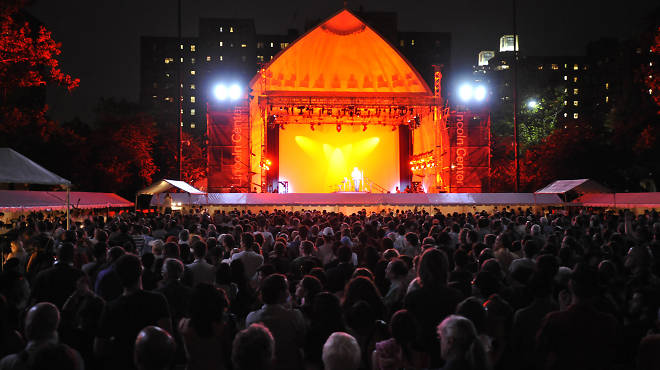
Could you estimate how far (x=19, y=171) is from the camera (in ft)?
34.1

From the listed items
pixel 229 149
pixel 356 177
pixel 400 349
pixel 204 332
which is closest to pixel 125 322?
pixel 204 332

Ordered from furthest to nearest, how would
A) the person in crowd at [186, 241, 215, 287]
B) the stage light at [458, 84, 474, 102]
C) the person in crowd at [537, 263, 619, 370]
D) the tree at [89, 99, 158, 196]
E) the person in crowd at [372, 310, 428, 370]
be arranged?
1. the tree at [89, 99, 158, 196]
2. the stage light at [458, 84, 474, 102]
3. the person in crowd at [186, 241, 215, 287]
4. the person in crowd at [537, 263, 619, 370]
5. the person in crowd at [372, 310, 428, 370]

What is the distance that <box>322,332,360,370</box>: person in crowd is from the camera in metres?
2.96

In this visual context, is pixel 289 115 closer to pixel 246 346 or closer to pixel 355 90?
pixel 355 90

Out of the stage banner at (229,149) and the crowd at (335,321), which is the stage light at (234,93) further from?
the crowd at (335,321)

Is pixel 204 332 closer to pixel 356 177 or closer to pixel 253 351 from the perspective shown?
pixel 253 351

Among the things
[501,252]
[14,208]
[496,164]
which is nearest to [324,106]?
[496,164]

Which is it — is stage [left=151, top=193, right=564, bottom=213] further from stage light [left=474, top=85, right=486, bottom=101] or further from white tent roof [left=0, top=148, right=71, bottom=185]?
white tent roof [left=0, top=148, right=71, bottom=185]

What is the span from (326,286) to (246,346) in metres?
2.70

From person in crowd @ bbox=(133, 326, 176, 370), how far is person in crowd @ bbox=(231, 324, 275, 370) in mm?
381

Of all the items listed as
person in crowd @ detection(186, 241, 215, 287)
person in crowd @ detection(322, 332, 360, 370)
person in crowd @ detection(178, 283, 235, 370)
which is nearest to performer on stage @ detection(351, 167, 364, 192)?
person in crowd @ detection(186, 241, 215, 287)

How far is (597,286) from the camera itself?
3.80 meters

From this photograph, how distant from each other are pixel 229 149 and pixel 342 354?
28.3 metres

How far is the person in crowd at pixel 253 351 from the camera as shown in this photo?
2750 millimetres
